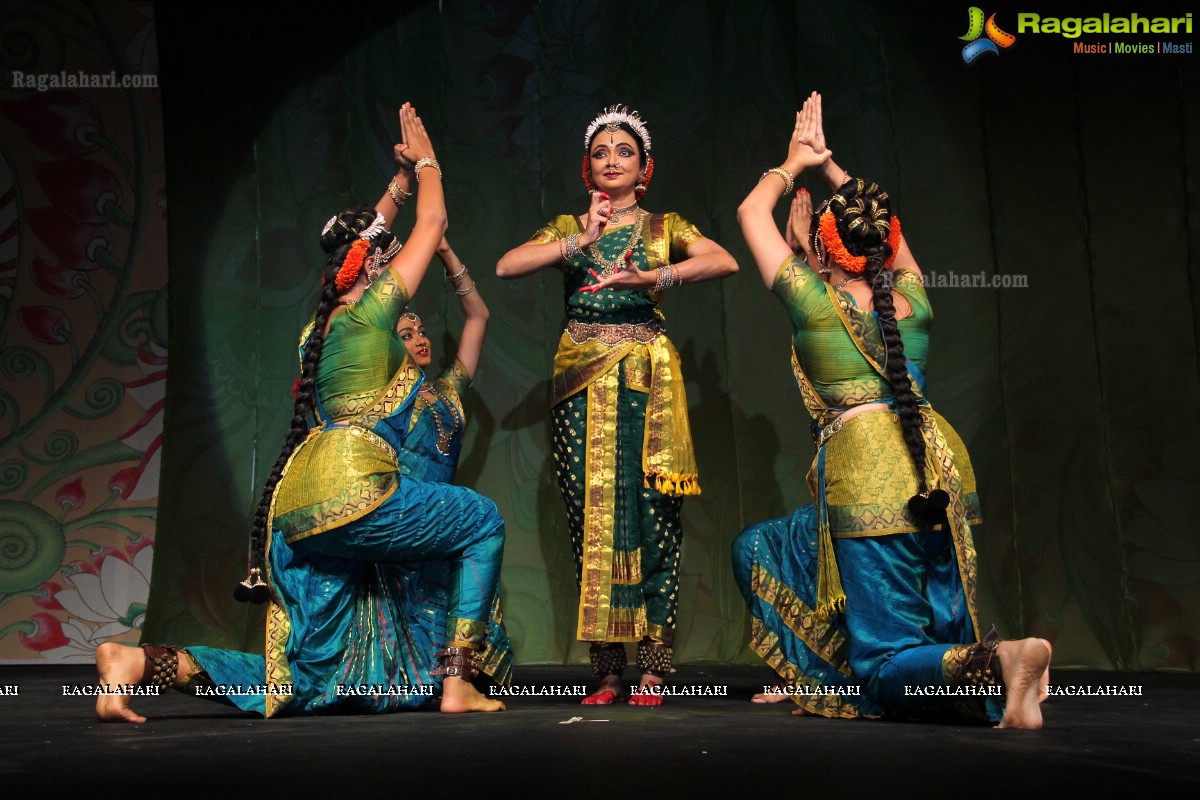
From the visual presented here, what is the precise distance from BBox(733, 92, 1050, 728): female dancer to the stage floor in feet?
0.51

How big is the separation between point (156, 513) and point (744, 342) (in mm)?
2378

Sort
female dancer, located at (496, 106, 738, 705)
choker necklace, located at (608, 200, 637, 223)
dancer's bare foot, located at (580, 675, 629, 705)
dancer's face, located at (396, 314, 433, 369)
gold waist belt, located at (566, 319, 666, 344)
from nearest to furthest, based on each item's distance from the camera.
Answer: dancer's bare foot, located at (580, 675, 629, 705), female dancer, located at (496, 106, 738, 705), gold waist belt, located at (566, 319, 666, 344), choker necklace, located at (608, 200, 637, 223), dancer's face, located at (396, 314, 433, 369)

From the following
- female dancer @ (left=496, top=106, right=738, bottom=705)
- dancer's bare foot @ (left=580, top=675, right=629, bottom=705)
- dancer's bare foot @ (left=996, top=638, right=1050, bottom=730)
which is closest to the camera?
dancer's bare foot @ (left=996, top=638, right=1050, bottom=730)

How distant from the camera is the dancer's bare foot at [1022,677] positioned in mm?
2566

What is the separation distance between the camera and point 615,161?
12.8 ft

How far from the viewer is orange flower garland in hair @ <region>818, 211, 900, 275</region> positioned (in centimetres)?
326

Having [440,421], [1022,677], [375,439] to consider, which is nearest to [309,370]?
[375,439]

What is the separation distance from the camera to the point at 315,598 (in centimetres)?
337

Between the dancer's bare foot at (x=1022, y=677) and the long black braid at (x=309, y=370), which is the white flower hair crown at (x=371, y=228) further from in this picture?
the dancer's bare foot at (x=1022, y=677)

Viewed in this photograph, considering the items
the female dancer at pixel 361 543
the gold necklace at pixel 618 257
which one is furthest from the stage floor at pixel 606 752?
the gold necklace at pixel 618 257

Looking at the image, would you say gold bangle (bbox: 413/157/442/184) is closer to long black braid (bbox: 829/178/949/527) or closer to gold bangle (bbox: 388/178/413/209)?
gold bangle (bbox: 388/178/413/209)

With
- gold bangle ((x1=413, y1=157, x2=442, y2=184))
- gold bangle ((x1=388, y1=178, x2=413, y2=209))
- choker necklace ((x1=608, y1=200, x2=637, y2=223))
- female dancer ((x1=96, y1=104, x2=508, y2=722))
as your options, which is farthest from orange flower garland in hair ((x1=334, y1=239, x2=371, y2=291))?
choker necklace ((x1=608, y1=200, x2=637, y2=223))

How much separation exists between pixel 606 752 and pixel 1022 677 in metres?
0.87

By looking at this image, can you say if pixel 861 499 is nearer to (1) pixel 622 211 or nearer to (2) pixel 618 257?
(2) pixel 618 257
